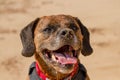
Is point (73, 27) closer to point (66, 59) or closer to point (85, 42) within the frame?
point (85, 42)

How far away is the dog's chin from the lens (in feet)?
22.2

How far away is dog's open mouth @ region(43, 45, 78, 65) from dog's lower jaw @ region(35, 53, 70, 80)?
0.13 metres

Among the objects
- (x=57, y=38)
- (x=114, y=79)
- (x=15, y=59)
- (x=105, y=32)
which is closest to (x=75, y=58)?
(x=57, y=38)

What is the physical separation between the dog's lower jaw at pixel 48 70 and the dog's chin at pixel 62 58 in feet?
0.38

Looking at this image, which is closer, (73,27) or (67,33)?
(67,33)

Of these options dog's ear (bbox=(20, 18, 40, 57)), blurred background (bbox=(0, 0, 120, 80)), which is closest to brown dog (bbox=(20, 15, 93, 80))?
dog's ear (bbox=(20, 18, 40, 57))

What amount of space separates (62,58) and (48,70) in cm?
39

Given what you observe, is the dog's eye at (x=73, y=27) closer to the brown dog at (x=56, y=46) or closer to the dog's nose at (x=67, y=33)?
the brown dog at (x=56, y=46)

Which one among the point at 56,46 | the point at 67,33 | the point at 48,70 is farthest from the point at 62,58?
the point at 48,70

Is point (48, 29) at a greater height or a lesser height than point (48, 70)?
greater

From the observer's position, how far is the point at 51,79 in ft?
23.3

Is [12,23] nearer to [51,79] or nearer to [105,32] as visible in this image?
[105,32]

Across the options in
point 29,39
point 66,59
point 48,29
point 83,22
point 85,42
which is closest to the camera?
point 66,59

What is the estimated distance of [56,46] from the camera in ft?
22.4
